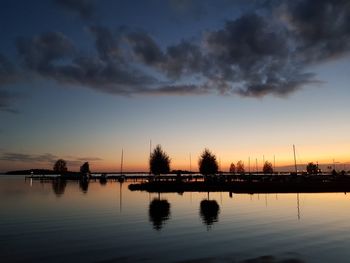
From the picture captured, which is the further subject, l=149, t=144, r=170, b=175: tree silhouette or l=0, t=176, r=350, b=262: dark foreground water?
l=149, t=144, r=170, b=175: tree silhouette

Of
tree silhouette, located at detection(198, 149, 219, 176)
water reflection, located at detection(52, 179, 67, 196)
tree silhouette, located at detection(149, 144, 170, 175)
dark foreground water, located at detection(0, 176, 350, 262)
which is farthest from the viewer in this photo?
tree silhouette, located at detection(198, 149, 219, 176)

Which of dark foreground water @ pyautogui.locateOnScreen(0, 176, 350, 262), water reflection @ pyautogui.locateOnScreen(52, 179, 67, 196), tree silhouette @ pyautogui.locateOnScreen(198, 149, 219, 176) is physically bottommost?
dark foreground water @ pyautogui.locateOnScreen(0, 176, 350, 262)

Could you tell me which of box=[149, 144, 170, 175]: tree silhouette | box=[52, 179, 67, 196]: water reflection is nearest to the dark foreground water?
box=[52, 179, 67, 196]: water reflection

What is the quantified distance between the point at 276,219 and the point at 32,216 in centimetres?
2651

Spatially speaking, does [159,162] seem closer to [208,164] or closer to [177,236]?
[208,164]

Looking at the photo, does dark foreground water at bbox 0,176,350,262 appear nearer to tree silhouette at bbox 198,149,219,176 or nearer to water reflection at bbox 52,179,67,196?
water reflection at bbox 52,179,67,196

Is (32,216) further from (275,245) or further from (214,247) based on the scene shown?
(275,245)

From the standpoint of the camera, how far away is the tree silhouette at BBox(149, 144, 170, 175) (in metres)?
103

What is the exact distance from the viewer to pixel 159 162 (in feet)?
338

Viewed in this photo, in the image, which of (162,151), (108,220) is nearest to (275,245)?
(108,220)

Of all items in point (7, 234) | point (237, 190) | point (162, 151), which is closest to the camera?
point (7, 234)

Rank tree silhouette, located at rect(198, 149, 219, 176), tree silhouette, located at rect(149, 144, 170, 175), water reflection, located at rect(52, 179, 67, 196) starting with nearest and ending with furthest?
water reflection, located at rect(52, 179, 67, 196) < tree silhouette, located at rect(149, 144, 170, 175) < tree silhouette, located at rect(198, 149, 219, 176)

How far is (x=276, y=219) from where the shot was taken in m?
35.8

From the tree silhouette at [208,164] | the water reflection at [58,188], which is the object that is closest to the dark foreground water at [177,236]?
the water reflection at [58,188]
